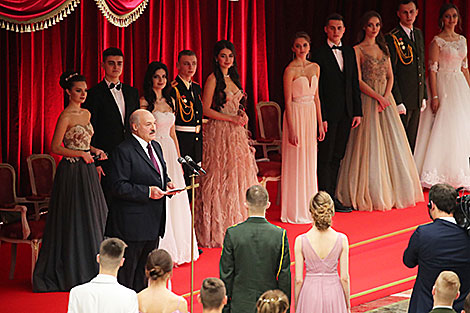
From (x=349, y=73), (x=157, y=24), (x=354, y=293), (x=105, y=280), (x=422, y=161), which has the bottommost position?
(x=354, y=293)

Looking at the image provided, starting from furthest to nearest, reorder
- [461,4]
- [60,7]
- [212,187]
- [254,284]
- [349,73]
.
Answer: [461,4], [349,73], [212,187], [60,7], [254,284]

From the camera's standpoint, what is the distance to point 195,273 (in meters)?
6.04

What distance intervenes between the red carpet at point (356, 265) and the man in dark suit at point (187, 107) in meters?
0.90

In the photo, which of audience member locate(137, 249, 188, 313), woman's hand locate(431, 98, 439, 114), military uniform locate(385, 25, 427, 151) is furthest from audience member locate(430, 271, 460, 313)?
woman's hand locate(431, 98, 439, 114)

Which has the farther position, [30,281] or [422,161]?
[422,161]

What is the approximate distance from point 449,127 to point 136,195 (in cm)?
449

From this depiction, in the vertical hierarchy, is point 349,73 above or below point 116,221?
above

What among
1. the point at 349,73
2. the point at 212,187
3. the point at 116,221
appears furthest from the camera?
the point at 349,73

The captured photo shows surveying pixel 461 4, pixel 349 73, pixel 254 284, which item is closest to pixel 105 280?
pixel 254 284

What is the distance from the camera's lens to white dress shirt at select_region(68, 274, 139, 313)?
12.3ft

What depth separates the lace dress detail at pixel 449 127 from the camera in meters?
8.23

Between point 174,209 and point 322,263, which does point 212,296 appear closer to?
point 322,263

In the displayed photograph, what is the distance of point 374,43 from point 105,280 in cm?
466

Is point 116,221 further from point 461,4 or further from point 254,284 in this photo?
point 461,4
